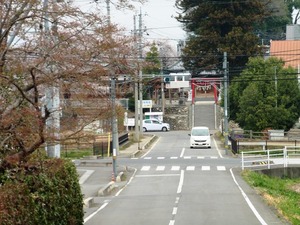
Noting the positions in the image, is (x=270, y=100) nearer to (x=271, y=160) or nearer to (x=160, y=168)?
(x=271, y=160)

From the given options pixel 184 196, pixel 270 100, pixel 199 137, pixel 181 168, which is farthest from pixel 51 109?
pixel 270 100

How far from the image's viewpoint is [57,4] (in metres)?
12.2

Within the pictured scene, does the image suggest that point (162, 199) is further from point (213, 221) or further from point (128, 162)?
point (128, 162)

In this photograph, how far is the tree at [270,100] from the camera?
56.2 meters

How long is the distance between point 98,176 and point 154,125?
133ft

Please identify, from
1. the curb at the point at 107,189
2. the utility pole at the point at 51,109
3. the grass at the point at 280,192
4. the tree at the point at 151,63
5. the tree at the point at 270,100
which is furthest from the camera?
the tree at the point at 270,100

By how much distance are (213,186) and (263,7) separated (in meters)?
43.9

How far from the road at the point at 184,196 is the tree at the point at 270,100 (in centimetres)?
946

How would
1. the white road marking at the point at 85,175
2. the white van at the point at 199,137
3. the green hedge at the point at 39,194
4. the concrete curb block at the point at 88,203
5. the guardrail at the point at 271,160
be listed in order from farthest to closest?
the white van at the point at 199,137, the guardrail at the point at 271,160, the white road marking at the point at 85,175, the concrete curb block at the point at 88,203, the green hedge at the point at 39,194

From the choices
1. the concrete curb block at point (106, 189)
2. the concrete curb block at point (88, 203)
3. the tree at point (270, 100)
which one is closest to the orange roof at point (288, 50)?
the tree at point (270, 100)

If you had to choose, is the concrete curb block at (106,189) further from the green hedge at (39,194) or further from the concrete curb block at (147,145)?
the concrete curb block at (147,145)

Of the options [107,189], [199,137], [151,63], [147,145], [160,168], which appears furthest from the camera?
[147,145]

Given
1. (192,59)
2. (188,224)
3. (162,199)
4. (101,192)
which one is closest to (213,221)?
(188,224)

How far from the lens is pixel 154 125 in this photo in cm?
7775
